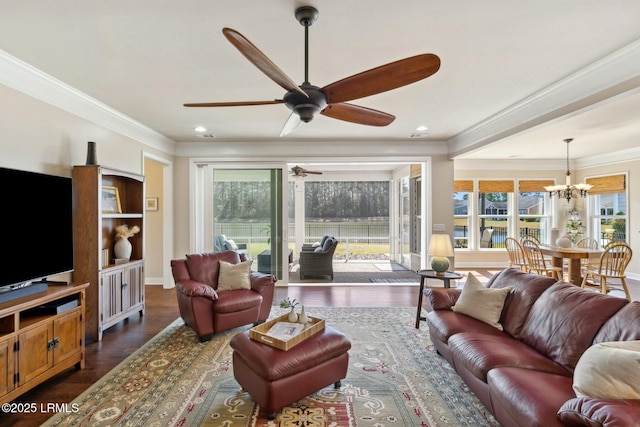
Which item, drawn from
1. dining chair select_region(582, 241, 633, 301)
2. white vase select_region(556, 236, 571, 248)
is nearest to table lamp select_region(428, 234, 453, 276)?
dining chair select_region(582, 241, 633, 301)

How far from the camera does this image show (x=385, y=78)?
173cm

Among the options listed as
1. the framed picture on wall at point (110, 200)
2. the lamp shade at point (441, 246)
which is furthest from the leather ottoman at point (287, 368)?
the framed picture on wall at point (110, 200)

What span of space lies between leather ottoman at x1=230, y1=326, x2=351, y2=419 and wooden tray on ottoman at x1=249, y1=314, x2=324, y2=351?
0.03m

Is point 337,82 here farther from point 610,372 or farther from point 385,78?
point 610,372

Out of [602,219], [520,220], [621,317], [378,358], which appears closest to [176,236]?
Answer: [378,358]

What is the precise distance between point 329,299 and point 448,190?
2.90 m

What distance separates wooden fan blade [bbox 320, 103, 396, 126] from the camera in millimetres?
2211

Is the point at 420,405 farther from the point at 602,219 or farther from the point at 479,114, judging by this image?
the point at 602,219

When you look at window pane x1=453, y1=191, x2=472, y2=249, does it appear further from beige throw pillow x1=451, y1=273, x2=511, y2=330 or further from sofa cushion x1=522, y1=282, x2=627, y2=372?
sofa cushion x1=522, y1=282, x2=627, y2=372

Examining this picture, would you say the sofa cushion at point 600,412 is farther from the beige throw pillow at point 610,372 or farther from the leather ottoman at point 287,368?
the leather ottoman at point 287,368

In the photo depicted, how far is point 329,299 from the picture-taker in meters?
4.89

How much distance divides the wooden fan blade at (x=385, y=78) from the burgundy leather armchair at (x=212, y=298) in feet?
7.84

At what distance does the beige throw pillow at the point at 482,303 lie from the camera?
8.81ft

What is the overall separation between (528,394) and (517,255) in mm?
4364
